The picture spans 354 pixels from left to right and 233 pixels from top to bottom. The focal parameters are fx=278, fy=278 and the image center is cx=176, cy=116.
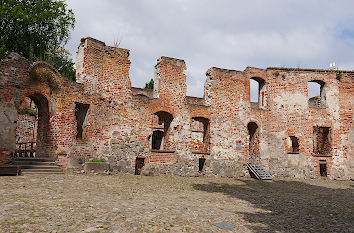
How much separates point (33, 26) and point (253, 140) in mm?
17411

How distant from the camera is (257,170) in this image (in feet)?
51.8

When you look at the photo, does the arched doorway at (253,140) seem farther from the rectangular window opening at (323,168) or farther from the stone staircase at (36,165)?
the stone staircase at (36,165)

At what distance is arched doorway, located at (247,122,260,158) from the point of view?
55.5 ft

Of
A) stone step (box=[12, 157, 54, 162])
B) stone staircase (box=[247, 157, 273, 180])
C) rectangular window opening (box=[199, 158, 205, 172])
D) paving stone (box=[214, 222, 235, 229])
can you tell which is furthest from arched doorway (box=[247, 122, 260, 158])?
paving stone (box=[214, 222, 235, 229])

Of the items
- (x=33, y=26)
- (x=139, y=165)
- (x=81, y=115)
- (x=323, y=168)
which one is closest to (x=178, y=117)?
(x=139, y=165)

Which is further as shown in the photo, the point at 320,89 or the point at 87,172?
the point at 320,89

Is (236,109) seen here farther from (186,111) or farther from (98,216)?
(98,216)

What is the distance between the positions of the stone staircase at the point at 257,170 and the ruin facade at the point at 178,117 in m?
0.30

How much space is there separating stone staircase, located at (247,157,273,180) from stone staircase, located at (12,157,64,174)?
1002cm

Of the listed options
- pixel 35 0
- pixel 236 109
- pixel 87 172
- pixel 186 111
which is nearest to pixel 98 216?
pixel 87 172

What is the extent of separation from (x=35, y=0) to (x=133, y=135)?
1404 cm

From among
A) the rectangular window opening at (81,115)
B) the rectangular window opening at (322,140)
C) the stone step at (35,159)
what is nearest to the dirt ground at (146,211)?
the stone step at (35,159)

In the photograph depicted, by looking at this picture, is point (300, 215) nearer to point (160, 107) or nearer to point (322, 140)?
point (160, 107)

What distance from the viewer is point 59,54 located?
2311cm
